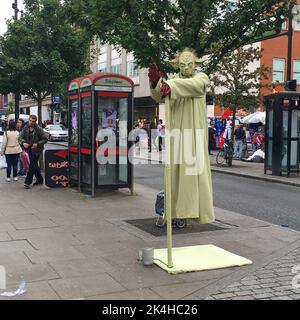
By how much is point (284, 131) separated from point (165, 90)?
11.2 m

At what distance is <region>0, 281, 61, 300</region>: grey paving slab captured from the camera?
4594mm

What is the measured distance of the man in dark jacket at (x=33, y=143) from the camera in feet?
39.9

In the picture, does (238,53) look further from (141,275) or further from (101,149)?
(141,275)

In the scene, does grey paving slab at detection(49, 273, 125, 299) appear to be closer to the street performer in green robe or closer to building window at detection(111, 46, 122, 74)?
the street performer in green robe

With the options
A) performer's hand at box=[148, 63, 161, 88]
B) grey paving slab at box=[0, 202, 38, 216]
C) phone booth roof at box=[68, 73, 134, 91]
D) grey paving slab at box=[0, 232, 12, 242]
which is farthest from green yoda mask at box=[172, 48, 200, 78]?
phone booth roof at box=[68, 73, 134, 91]

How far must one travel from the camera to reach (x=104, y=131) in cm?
1078

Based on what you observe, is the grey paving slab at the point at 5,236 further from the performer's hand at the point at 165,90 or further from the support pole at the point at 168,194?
the performer's hand at the point at 165,90

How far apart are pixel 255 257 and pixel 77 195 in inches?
223

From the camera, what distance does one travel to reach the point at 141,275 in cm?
533

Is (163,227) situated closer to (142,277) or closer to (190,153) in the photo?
(190,153)

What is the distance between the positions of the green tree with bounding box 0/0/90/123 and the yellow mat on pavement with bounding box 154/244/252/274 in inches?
573

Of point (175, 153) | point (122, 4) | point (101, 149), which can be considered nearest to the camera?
point (175, 153)

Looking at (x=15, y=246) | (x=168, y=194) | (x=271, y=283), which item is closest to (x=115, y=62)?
(x=15, y=246)
